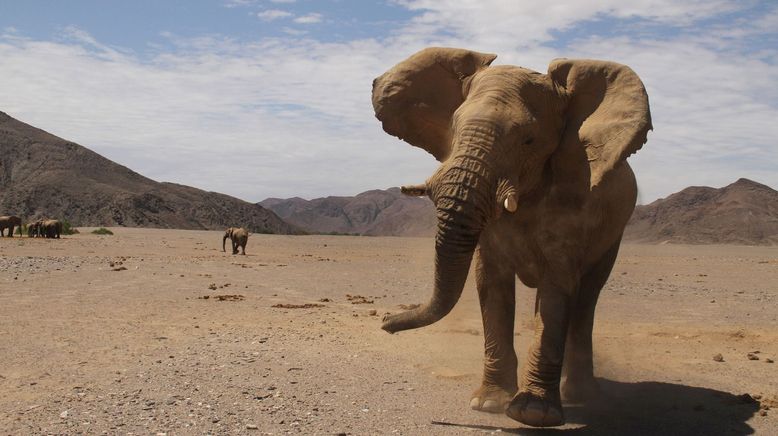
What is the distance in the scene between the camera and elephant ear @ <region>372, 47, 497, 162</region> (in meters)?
7.93

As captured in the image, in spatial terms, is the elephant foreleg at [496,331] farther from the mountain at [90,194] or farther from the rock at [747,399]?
the mountain at [90,194]

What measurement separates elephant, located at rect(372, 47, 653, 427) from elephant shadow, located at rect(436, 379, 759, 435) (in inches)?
17.0

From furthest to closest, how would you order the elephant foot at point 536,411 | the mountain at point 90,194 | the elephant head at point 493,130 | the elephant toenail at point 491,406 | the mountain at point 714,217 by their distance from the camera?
the mountain at point 90,194 → the mountain at point 714,217 → the elephant toenail at point 491,406 → the elephant foot at point 536,411 → the elephant head at point 493,130

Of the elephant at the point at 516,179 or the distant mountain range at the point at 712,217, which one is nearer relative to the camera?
the elephant at the point at 516,179

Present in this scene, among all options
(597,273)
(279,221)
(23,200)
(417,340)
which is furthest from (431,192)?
(279,221)

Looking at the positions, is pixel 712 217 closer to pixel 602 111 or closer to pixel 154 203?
pixel 154 203

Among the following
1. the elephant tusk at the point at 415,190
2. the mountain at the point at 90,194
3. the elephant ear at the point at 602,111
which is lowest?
the elephant tusk at the point at 415,190

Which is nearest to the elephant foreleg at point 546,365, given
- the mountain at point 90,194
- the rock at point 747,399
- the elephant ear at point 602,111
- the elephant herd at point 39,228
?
the elephant ear at point 602,111

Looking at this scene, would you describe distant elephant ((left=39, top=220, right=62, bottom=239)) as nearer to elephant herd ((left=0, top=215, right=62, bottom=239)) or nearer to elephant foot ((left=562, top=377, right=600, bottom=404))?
elephant herd ((left=0, top=215, right=62, bottom=239))

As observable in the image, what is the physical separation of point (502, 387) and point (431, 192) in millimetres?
2564

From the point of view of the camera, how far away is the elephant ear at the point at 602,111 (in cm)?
674

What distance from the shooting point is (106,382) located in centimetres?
806

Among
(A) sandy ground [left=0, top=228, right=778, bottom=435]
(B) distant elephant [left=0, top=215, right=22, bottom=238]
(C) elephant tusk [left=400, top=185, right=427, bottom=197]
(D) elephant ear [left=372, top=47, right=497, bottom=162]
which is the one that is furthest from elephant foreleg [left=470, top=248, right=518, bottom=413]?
(B) distant elephant [left=0, top=215, right=22, bottom=238]

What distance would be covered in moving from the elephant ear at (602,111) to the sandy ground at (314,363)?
7.98 ft
